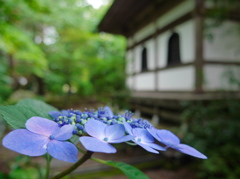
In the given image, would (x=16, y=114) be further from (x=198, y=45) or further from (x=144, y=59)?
(x=144, y=59)

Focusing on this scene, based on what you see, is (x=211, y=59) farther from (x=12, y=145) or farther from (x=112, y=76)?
(x=12, y=145)

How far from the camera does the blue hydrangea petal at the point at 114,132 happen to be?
0.44 meters

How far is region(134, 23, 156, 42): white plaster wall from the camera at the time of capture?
706 centimetres

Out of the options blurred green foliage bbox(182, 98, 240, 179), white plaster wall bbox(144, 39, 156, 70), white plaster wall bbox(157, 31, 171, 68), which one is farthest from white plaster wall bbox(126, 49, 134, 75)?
blurred green foliage bbox(182, 98, 240, 179)

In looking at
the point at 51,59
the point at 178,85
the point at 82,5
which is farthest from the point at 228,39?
the point at 82,5

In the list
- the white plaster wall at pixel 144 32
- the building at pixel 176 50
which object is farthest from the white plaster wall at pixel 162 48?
the white plaster wall at pixel 144 32

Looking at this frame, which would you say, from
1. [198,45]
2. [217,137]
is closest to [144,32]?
[198,45]

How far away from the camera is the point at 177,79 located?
18.2 feet

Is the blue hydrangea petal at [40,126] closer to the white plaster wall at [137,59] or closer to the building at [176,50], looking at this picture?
the building at [176,50]

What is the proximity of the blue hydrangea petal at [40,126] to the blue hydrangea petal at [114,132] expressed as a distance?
12 centimetres

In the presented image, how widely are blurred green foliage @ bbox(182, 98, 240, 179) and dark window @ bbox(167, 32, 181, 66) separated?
2.02m

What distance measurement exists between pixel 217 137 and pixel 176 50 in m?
2.96

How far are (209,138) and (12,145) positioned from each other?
411 cm

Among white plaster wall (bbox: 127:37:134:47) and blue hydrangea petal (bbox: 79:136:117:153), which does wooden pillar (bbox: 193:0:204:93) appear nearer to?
white plaster wall (bbox: 127:37:134:47)
